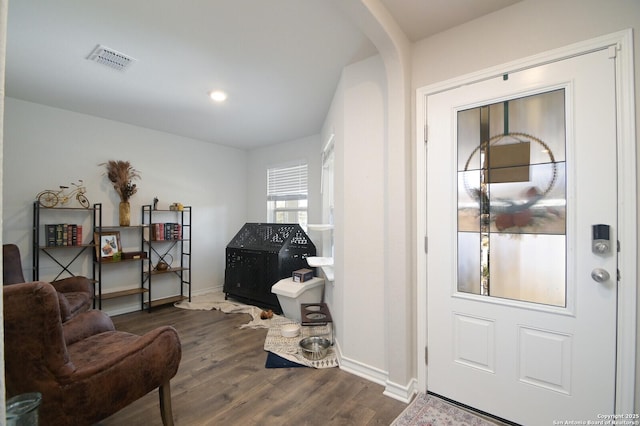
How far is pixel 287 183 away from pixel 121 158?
230cm

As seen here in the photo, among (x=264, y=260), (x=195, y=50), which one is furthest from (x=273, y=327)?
(x=195, y=50)

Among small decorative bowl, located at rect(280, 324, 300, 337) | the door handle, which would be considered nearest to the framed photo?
small decorative bowl, located at rect(280, 324, 300, 337)

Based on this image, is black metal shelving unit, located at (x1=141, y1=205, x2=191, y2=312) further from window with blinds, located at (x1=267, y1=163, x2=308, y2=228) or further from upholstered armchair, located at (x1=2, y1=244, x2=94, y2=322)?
window with blinds, located at (x1=267, y1=163, x2=308, y2=228)

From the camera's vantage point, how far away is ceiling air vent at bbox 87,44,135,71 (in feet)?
7.09

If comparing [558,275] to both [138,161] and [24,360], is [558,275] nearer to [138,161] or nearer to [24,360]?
[24,360]

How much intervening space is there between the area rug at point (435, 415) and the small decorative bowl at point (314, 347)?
2.90ft

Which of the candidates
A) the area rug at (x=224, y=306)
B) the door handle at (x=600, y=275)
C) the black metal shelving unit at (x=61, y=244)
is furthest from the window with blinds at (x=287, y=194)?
the door handle at (x=600, y=275)

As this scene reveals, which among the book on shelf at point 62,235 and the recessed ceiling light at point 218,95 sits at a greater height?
the recessed ceiling light at point 218,95

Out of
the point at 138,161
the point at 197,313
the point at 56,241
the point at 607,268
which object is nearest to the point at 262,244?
the point at 197,313

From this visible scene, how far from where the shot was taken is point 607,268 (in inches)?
58.6

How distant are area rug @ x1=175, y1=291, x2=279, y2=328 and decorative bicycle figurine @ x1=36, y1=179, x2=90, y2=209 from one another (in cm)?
183

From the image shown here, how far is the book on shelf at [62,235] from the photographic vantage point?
311cm

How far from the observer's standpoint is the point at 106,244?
3.48 metres

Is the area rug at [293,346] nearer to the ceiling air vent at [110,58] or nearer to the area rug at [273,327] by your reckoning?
the area rug at [273,327]
